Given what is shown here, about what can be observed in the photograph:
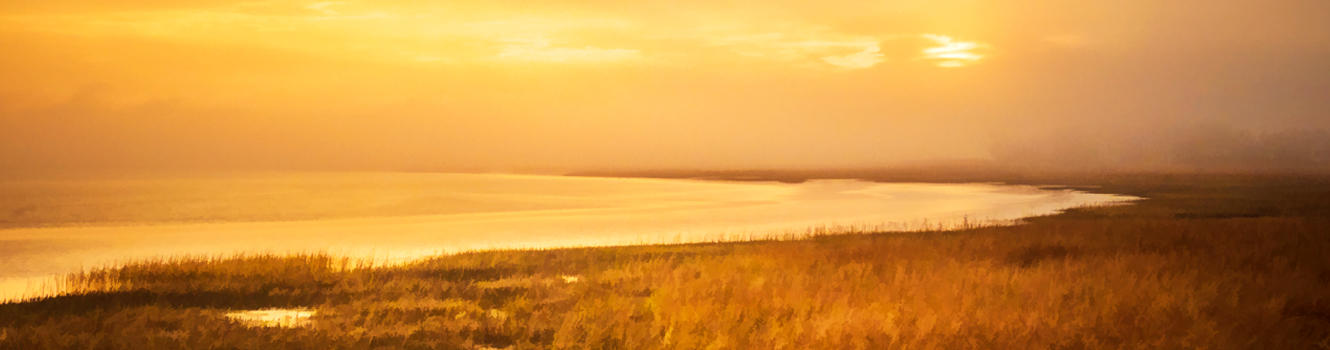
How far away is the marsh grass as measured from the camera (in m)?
11.1

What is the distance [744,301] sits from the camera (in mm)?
13766

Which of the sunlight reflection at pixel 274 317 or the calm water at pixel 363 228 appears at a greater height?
the sunlight reflection at pixel 274 317

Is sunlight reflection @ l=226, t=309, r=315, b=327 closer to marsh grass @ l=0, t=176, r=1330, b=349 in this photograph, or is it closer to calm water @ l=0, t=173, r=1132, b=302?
marsh grass @ l=0, t=176, r=1330, b=349

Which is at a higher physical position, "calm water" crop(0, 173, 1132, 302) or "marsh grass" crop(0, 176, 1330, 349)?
"marsh grass" crop(0, 176, 1330, 349)

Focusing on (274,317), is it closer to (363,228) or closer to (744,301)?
(744,301)

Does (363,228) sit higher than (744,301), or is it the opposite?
(744,301)

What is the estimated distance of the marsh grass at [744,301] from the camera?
1108cm

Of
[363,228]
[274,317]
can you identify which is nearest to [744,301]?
[274,317]

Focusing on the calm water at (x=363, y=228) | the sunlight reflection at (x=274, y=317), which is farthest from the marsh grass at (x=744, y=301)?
the calm water at (x=363, y=228)

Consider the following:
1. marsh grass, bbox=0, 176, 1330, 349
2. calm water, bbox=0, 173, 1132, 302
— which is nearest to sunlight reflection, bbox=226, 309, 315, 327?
marsh grass, bbox=0, 176, 1330, 349

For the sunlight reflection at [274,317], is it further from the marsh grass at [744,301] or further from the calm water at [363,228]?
the calm water at [363,228]

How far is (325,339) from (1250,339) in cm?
1264

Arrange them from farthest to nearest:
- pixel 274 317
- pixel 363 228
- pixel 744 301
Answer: pixel 363 228
pixel 744 301
pixel 274 317

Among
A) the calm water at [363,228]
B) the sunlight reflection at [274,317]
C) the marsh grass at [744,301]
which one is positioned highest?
the marsh grass at [744,301]
